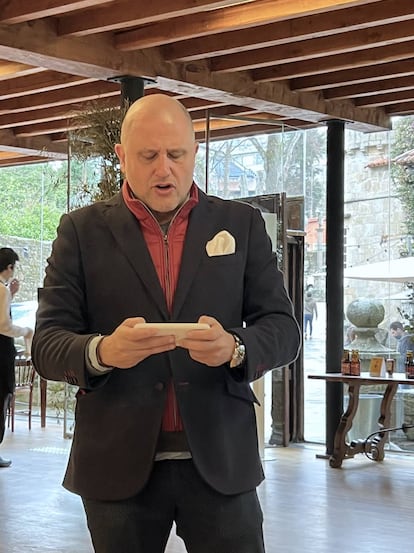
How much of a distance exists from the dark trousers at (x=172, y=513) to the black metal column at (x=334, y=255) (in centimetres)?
605

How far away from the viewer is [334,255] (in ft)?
25.9

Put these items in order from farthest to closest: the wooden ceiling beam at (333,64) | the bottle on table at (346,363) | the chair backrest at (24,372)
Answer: the chair backrest at (24,372) < the bottle on table at (346,363) < the wooden ceiling beam at (333,64)

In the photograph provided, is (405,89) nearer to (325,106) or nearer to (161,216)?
(325,106)

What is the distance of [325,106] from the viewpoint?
7508 mm

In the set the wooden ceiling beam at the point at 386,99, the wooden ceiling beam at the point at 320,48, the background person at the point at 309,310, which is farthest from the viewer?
the background person at the point at 309,310

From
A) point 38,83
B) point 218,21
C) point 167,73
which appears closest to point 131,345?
point 218,21

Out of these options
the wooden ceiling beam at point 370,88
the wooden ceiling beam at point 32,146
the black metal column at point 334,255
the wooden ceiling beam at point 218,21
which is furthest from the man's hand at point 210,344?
the wooden ceiling beam at point 32,146

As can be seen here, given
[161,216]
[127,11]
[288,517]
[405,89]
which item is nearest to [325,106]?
[405,89]

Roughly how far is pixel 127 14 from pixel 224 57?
1300 mm

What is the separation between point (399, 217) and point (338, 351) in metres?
1.46

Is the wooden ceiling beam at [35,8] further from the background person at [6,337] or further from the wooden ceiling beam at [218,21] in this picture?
the background person at [6,337]

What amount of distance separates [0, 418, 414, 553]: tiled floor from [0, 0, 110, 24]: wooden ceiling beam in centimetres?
285

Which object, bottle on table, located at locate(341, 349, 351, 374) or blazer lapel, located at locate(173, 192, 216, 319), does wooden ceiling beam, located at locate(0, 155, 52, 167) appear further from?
blazer lapel, located at locate(173, 192, 216, 319)

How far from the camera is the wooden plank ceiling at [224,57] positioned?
5.25m
